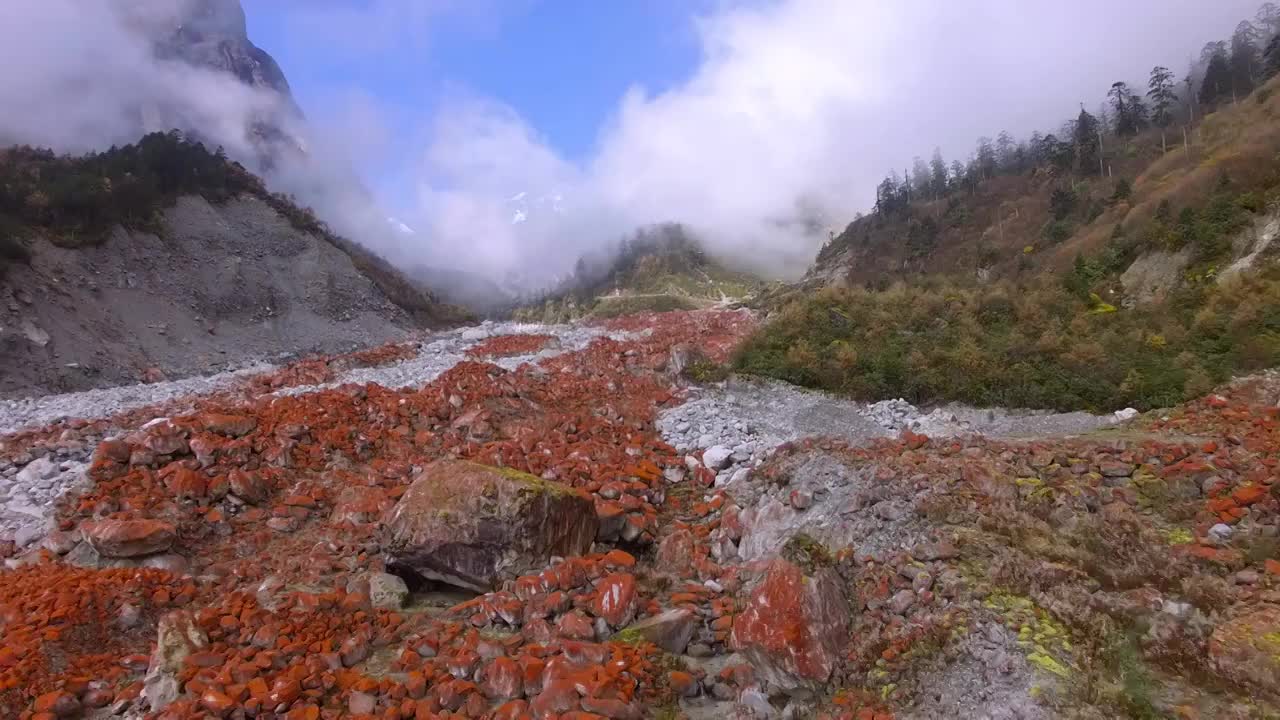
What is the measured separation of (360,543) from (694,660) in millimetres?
4726

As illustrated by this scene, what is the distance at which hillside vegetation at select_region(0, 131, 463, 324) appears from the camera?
23.3 m

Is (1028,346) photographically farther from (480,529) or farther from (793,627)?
(480,529)

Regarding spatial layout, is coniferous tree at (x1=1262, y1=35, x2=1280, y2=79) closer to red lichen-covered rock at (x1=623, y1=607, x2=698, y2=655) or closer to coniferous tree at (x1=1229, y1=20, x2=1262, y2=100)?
coniferous tree at (x1=1229, y1=20, x2=1262, y2=100)

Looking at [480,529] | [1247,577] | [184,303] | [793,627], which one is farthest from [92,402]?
[1247,577]

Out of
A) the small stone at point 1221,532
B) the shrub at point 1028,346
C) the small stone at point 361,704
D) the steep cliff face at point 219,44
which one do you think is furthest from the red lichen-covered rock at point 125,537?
the steep cliff face at point 219,44

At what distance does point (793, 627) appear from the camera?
17.0ft

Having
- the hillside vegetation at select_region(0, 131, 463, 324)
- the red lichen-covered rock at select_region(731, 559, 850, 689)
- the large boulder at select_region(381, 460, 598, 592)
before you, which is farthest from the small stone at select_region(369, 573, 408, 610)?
the hillside vegetation at select_region(0, 131, 463, 324)

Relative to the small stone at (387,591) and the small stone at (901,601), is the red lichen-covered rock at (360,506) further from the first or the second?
the small stone at (901,601)

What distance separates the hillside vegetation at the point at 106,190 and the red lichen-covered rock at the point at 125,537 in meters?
19.2

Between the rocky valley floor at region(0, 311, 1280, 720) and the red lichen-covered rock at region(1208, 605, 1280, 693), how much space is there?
0.02m

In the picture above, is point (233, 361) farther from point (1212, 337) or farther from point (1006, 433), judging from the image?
point (1212, 337)

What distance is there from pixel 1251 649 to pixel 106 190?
36.7 m

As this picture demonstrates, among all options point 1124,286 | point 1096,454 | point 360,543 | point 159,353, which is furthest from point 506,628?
point 159,353

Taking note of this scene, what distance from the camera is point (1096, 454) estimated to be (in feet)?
24.8
